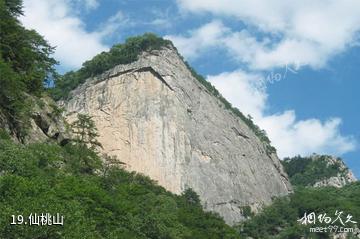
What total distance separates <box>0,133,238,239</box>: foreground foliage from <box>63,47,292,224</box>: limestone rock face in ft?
69.4

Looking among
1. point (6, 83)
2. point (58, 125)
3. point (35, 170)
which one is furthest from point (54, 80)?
point (35, 170)

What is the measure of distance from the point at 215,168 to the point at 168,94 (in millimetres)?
11982

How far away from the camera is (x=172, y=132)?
283 feet

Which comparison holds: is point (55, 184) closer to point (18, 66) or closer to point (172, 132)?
point (18, 66)

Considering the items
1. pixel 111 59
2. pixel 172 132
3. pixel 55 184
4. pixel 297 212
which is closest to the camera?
pixel 55 184

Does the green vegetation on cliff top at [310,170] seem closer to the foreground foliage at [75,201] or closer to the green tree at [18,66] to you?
the foreground foliage at [75,201]

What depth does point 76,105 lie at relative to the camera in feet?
291

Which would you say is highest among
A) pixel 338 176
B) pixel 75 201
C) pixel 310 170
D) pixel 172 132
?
pixel 310 170

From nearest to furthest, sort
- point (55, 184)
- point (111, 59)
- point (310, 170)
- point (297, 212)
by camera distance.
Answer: point (55, 184) < point (297, 212) < point (111, 59) < point (310, 170)

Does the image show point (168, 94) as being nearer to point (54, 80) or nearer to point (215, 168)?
point (215, 168)

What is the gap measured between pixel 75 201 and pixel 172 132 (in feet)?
196

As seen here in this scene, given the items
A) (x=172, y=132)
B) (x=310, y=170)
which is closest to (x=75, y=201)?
(x=172, y=132)

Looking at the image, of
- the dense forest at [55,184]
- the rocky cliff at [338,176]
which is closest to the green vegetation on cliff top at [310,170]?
the rocky cliff at [338,176]

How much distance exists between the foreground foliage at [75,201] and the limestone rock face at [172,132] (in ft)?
69.4
